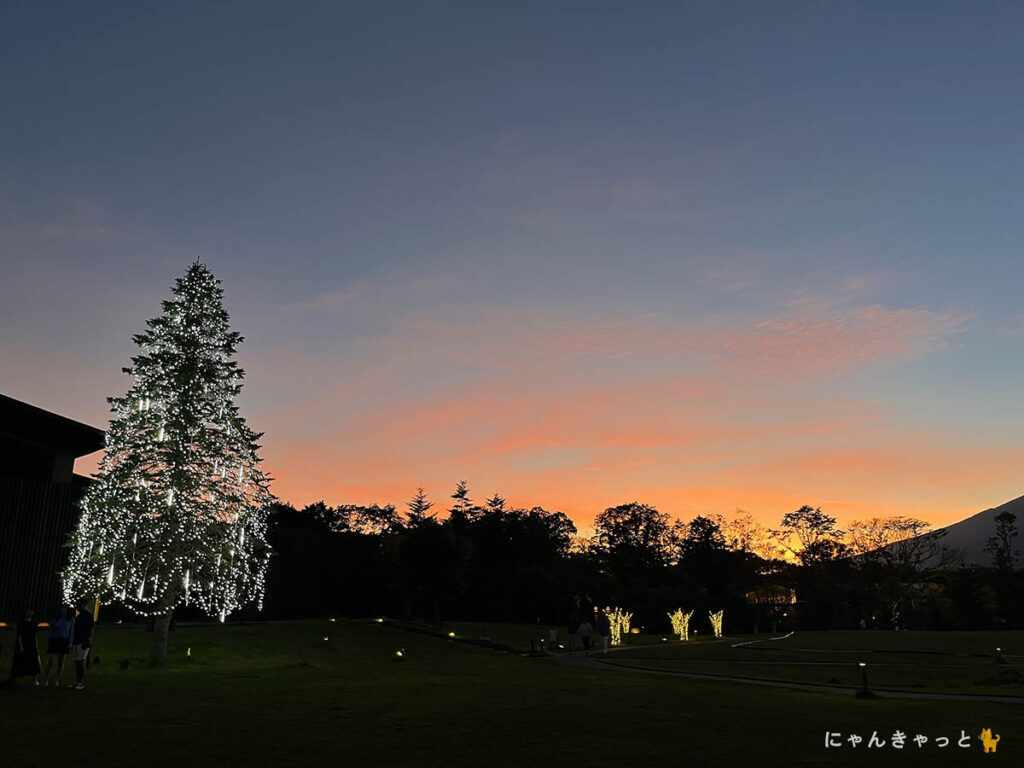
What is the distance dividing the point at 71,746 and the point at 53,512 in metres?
23.3

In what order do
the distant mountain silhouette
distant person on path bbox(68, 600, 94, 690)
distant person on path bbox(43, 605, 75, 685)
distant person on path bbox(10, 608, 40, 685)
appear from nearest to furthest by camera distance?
distant person on path bbox(10, 608, 40, 685) → distant person on path bbox(68, 600, 94, 690) → distant person on path bbox(43, 605, 75, 685) → the distant mountain silhouette

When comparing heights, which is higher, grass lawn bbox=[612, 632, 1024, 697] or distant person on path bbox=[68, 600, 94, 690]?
distant person on path bbox=[68, 600, 94, 690]

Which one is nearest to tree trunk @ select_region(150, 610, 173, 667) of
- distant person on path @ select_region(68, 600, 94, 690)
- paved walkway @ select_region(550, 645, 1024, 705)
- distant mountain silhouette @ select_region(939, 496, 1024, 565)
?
distant person on path @ select_region(68, 600, 94, 690)

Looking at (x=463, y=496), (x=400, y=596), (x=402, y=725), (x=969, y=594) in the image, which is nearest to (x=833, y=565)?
(x=969, y=594)

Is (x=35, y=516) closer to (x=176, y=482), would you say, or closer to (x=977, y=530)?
(x=176, y=482)

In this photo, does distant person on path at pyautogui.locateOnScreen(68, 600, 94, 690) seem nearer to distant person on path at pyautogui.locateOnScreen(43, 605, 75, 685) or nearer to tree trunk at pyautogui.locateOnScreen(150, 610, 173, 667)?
distant person on path at pyautogui.locateOnScreen(43, 605, 75, 685)

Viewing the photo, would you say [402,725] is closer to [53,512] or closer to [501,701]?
[501,701]

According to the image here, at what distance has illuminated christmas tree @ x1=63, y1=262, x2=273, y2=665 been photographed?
2259cm

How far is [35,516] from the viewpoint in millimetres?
29266

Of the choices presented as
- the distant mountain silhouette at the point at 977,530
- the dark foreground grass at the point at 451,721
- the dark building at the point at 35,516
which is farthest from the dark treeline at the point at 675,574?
the distant mountain silhouette at the point at 977,530

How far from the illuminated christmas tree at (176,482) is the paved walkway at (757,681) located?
39.4 feet

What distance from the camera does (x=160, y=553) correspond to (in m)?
23.0

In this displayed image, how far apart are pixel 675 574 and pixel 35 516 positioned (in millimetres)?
60055

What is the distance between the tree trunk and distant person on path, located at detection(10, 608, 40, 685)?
5924 millimetres
